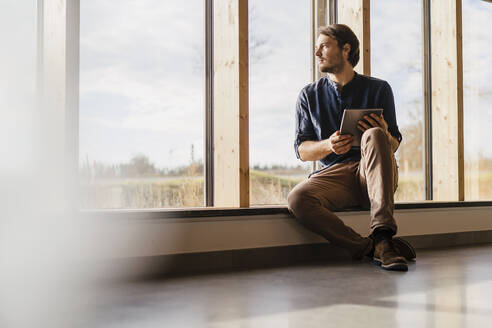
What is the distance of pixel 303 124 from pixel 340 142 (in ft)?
1.06

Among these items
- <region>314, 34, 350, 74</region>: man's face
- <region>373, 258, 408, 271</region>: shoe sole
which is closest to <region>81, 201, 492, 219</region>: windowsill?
<region>373, 258, 408, 271</region>: shoe sole

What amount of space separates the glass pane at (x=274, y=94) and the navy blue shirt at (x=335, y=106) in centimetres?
30

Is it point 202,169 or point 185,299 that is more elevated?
point 202,169

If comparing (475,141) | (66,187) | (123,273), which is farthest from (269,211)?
(475,141)

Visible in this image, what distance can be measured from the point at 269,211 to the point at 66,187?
1031 mm

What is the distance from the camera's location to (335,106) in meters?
2.86

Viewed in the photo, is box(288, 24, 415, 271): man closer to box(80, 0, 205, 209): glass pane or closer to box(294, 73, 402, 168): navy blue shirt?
box(294, 73, 402, 168): navy blue shirt

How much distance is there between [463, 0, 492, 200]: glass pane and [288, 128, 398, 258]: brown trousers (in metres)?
2.04

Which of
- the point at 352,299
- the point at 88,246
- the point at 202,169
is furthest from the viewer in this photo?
the point at 202,169

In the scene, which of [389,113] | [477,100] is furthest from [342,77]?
[477,100]

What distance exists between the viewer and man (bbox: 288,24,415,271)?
2461 mm

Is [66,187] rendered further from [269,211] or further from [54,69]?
[269,211]

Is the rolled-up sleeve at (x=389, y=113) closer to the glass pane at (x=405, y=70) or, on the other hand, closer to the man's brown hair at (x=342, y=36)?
the man's brown hair at (x=342, y=36)

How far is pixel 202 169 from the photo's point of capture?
116 inches
